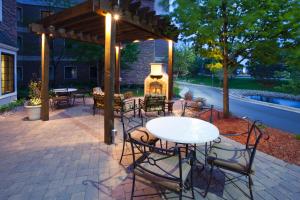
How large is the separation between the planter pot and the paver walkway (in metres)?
1.52

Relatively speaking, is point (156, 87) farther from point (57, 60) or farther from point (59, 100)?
point (57, 60)

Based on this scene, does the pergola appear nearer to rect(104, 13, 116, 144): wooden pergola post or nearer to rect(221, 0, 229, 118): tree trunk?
rect(104, 13, 116, 144): wooden pergola post

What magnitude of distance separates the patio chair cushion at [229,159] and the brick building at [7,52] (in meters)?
9.54

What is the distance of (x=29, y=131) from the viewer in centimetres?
591

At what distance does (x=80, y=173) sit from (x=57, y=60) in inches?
717

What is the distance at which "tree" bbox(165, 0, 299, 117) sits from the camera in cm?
568

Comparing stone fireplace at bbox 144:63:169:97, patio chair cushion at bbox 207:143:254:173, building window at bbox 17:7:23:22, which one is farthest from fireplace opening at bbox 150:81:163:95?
building window at bbox 17:7:23:22

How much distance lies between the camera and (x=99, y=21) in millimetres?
6840

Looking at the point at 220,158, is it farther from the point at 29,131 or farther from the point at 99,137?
the point at 29,131

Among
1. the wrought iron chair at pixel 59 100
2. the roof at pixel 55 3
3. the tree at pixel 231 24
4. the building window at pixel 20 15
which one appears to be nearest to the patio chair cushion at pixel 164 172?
the tree at pixel 231 24

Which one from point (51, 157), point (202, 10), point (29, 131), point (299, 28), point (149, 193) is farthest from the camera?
point (202, 10)

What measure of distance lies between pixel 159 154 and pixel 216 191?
3.23 feet

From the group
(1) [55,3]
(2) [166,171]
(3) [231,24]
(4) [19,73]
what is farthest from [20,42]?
(2) [166,171]

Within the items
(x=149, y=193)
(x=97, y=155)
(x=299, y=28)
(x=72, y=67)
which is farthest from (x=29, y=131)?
(x=72, y=67)
